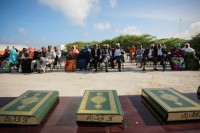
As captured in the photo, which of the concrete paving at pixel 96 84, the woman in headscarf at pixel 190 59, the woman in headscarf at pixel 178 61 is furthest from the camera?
the woman in headscarf at pixel 178 61

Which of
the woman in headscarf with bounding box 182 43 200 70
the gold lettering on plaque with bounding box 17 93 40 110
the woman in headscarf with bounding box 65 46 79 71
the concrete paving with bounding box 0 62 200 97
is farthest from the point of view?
the woman in headscarf with bounding box 65 46 79 71

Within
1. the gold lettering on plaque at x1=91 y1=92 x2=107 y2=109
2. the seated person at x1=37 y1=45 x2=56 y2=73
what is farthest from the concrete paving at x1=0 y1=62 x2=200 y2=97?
the gold lettering on plaque at x1=91 y1=92 x2=107 y2=109

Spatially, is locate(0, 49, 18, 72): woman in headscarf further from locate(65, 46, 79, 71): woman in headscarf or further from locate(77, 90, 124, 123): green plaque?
locate(77, 90, 124, 123): green plaque

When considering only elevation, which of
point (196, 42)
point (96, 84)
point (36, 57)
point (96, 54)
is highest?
point (196, 42)

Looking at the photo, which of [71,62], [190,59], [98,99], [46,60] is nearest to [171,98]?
[98,99]

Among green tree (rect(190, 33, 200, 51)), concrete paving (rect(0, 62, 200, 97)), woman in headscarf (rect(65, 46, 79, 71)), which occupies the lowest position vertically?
concrete paving (rect(0, 62, 200, 97))

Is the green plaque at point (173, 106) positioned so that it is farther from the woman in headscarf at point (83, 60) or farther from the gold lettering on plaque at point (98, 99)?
the woman in headscarf at point (83, 60)

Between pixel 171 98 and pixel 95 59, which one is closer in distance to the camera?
pixel 171 98

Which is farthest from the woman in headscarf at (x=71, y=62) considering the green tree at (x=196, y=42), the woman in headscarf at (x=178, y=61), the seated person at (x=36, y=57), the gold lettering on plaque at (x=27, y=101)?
the green tree at (x=196, y=42)

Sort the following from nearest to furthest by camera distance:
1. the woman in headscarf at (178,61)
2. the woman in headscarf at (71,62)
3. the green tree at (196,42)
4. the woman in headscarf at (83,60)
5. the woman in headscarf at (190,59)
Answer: the woman in headscarf at (190,59)
the woman in headscarf at (178,61)
the woman in headscarf at (71,62)
the woman in headscarf at (83,60)
the green tree at (196,42)

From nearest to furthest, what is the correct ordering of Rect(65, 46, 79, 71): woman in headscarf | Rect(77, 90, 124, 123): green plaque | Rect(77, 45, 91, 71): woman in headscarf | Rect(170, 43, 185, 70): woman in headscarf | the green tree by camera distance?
Rect(77, 90, 124, 123): green plaque → Rect(170, 43, 185, 70): woman in headscarf → Rect(65, 46, 79, 71): woman in headscarf → Rect(77, 45, 91, 71): woman in headscarf → the green tree

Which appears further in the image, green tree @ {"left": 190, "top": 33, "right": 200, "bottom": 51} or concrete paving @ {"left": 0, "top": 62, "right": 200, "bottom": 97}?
green tree @ {"left": 190, "top": 33, "right": 200, "bottom": 51}

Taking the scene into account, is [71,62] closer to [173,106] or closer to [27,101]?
[27,101]

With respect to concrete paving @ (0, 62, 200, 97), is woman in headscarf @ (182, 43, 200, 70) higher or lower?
higher
